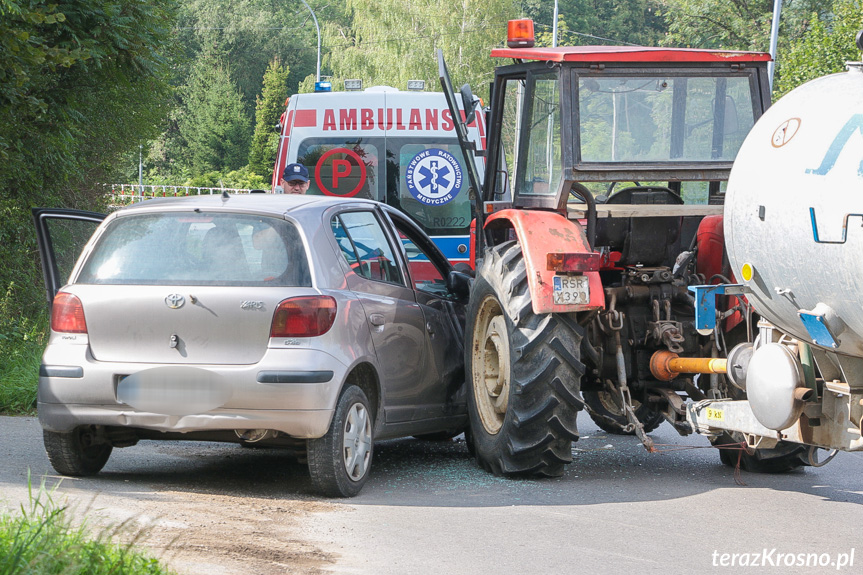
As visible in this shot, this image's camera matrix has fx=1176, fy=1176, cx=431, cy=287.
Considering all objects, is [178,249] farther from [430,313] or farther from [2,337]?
[2,337]

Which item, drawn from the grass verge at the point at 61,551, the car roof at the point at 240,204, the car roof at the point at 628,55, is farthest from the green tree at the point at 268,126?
the grass verge at the point at 61,551

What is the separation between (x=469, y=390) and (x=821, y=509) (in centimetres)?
232

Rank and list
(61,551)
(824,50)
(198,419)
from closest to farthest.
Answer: (61,551) < (198,419) < (824,50)

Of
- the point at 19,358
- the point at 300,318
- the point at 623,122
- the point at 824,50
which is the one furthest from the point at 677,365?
the point at 824,50

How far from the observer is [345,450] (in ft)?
21.4

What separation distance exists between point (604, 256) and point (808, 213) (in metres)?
2.84

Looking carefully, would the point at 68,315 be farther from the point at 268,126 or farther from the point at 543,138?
the point at 268,126

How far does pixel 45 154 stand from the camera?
11.2 metres

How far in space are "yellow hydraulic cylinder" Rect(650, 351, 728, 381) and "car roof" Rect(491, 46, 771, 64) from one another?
6.38ft

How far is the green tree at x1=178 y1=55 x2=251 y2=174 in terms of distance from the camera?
63781mm

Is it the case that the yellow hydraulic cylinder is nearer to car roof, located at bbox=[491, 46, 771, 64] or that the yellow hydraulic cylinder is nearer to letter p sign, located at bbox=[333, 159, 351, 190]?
car roof, located at bbox=[491, 46, 771, 64]

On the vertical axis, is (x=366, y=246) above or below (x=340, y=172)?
below

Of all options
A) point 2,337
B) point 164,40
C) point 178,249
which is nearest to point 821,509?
point 178,249

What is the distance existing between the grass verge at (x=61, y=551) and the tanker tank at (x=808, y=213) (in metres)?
3.04
